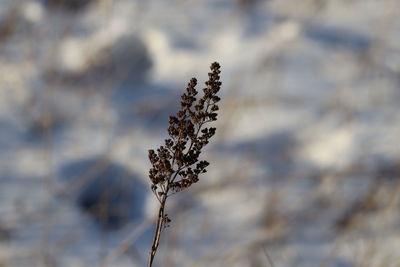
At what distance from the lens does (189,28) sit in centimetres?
296

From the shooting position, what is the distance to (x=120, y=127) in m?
2.49

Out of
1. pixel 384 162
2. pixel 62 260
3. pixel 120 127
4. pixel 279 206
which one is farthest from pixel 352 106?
pixel 62 260

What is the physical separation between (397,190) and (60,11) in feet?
6.30

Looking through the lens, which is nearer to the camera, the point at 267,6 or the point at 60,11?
the point at 60,11

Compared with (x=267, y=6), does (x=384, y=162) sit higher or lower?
lower

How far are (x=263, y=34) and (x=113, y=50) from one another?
32.6 inches

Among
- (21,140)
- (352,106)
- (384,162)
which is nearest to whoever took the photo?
(21,140)

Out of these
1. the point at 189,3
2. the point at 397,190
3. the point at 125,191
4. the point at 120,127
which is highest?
the point at 189,3

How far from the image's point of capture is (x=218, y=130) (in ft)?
8.18

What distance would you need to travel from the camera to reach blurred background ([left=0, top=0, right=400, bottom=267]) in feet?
7.00

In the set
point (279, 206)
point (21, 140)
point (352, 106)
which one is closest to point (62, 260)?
point (21, 140)

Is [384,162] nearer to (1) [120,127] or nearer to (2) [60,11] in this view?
(1) [120,127]

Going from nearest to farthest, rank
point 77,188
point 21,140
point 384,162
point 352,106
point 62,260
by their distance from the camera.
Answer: point 62,260, point 77,188, point 21,140, point 384,162, point 352,106

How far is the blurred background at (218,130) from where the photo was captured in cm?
213
